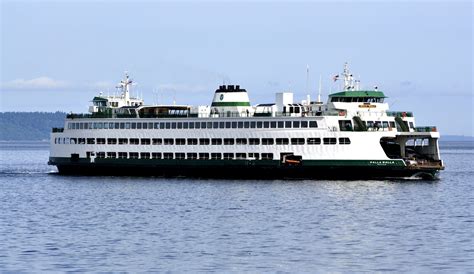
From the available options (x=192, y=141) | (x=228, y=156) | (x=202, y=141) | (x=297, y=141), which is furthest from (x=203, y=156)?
(x=297, y=141)

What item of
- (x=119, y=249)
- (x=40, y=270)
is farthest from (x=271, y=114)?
(x=40, y=270)

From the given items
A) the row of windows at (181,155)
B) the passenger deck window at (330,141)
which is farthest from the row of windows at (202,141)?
the row of windows at (181,155)

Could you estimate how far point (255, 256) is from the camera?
4441 cm

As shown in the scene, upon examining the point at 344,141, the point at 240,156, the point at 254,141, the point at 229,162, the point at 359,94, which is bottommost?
the point at 229,162

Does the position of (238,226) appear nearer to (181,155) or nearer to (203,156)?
(203,156)

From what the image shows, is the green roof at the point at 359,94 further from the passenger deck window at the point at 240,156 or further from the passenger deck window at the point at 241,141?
the passenger deck window at the point at 240,156

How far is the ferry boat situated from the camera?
269ft

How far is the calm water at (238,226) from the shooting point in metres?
43.1

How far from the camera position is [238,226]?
A: 5503 cm

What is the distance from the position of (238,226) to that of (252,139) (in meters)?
31.7

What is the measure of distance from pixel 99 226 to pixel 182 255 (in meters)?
11.7

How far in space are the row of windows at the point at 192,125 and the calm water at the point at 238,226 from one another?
15.7 feet

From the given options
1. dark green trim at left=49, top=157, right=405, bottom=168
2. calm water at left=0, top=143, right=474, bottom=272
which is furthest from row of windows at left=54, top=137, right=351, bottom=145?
calm water at left=0, top=143, right=474, bottom=272

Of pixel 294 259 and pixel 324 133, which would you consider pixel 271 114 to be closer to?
pixel 324 133
